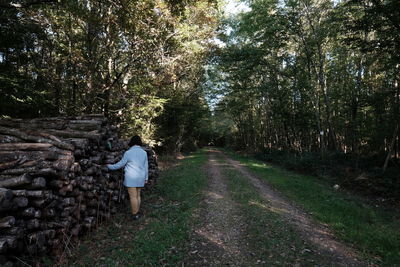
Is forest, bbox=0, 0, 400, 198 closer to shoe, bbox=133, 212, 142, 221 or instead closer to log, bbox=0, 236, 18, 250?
shoe, bbox=133, 212, 142, 221

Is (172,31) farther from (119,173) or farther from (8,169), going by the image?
(8,169)

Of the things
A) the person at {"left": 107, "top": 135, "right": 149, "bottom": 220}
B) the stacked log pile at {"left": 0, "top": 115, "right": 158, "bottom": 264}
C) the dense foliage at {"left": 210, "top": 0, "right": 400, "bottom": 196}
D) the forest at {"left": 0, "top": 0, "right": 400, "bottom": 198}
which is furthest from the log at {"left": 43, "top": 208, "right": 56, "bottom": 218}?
the dense foliage at {"left": 210, "top": 0, "right": 400, "bottom": 196}

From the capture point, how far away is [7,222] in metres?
3.15

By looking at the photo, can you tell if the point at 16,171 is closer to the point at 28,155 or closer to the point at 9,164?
the point at 9,164

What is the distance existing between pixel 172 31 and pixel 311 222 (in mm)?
11822

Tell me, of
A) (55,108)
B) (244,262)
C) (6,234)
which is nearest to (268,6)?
(55,108)

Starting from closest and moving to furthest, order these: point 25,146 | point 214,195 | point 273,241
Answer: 1. point 25,146
2. point 273,241
3. point 214,195

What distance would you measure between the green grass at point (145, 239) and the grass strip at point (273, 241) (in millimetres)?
1608

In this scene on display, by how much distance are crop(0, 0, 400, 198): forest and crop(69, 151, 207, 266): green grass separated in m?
6.73

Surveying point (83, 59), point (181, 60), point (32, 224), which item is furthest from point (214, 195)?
point (181, 60)

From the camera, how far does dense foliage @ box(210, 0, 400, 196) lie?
12773 millimetres

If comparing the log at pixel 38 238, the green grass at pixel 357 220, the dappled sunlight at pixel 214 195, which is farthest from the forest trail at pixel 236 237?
the log at pixel 38 238

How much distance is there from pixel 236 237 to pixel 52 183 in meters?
4.27

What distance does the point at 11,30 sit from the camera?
1116 cm
